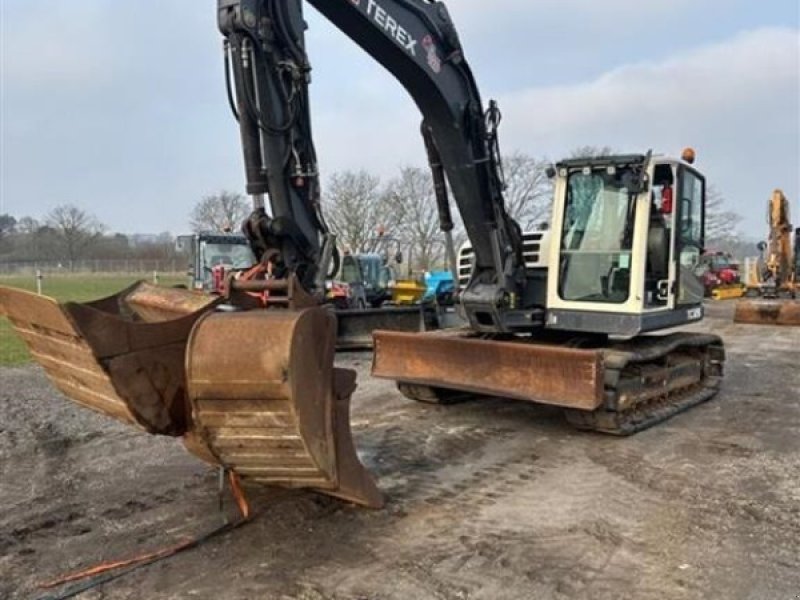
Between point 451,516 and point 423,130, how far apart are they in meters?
3.43

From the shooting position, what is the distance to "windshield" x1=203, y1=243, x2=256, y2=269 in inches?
552

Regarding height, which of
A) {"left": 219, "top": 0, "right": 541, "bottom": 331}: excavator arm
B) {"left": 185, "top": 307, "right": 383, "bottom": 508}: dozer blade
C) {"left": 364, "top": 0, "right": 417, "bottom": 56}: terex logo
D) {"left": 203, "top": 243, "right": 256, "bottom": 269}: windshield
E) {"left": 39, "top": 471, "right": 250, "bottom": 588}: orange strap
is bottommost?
{"left": 39, "top": 471, "right": 250, "bottom": 588}: orange strap

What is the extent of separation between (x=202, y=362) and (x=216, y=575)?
1003 mm

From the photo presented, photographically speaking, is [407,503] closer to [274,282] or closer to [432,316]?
[274,282]

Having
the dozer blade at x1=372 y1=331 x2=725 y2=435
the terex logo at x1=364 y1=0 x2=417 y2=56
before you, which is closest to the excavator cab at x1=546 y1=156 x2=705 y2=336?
the dozer blade at x1=372 y1=331 x2=725 y2=435

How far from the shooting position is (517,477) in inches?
198

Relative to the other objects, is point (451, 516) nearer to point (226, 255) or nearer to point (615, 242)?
point (615, 242)

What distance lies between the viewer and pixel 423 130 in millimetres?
6391

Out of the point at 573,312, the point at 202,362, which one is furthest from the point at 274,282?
the point at 573,312

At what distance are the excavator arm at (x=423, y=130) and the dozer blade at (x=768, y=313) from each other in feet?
36.5

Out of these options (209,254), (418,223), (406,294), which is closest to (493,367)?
(209,254)

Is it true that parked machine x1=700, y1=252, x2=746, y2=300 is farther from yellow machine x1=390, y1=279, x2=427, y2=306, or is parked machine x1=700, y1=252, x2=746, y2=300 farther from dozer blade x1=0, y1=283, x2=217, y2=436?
dozer blade x1=0, y1=283, x2=217, y2=436

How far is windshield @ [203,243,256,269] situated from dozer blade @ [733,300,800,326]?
34.5 feet

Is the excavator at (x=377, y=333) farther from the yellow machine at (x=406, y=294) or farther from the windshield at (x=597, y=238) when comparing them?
the yellow machine at (x=406, y=294)
